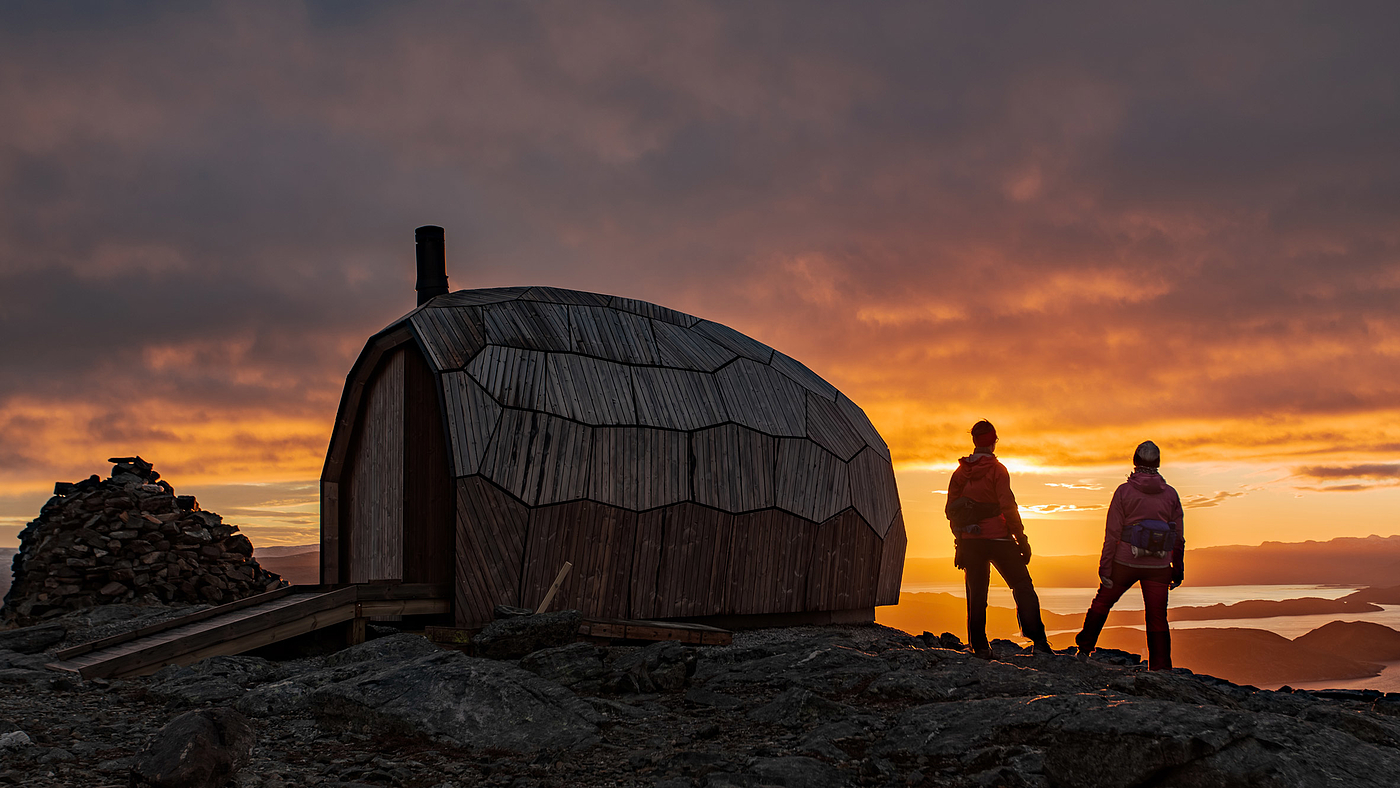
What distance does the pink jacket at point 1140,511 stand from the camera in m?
8.55

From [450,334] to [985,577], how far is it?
7386 mm

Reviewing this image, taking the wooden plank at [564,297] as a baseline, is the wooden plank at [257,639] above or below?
below

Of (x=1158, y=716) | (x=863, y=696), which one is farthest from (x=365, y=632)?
(x=1158, y=716)

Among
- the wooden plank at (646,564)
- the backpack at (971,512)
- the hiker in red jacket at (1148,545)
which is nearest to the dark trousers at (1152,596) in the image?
the hiker in red jacket at (1148,545)

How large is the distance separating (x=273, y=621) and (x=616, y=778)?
18.2 feet

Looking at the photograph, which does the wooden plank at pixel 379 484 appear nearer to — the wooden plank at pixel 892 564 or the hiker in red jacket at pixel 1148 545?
the wooden plank at pixel 892 564

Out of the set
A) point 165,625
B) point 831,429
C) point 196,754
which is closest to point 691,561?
point 831,429

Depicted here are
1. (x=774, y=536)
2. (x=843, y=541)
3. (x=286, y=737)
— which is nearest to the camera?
(x=286, y=737)

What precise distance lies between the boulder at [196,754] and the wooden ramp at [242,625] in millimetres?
3345

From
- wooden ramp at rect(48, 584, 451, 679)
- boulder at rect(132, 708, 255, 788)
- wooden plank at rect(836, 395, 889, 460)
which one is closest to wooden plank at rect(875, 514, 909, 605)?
wooden plank at rect(836, 395, 889, 460)

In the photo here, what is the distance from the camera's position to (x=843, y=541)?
46.2 ft

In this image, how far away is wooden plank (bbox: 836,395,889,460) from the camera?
15.8m

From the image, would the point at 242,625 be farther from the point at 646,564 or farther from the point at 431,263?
the point at 431,263

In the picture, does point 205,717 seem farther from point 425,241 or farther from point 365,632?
point 425,241
